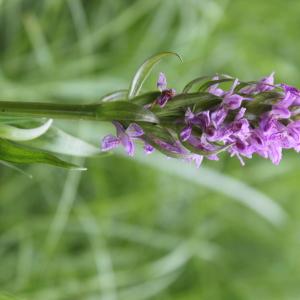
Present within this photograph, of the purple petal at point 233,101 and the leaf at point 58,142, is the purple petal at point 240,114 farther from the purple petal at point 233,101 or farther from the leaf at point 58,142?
the leaf at point 58,142

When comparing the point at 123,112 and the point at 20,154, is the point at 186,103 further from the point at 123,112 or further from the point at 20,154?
the point at 20,154

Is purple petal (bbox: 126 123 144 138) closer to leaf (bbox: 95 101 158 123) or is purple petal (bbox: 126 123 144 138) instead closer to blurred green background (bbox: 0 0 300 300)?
leaf (bbox: 95 101 158 123)

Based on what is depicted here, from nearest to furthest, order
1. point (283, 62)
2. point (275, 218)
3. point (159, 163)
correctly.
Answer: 1. point (159, 163)
2. point (275, 218)
3. point (283, 62)

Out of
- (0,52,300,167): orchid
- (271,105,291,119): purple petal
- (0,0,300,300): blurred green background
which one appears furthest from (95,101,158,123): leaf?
(0,0,300,300): blurred green background

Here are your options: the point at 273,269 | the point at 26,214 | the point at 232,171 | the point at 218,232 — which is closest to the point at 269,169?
the point at 232,171

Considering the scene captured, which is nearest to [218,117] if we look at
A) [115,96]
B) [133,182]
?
[115,96]

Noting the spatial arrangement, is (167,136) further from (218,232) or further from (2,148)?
(218,232)
